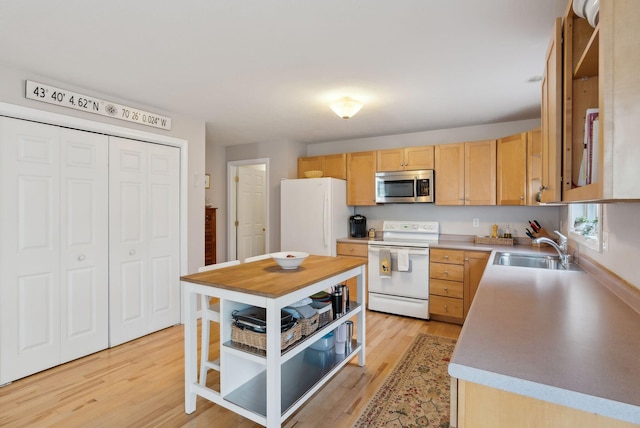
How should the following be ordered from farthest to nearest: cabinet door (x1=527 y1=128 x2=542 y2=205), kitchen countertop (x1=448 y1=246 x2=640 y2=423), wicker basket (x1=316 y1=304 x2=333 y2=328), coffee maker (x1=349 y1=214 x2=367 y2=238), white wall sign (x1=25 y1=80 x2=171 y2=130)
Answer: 1. coffee maker (x1=349 y1=214 x2=367 y2=238)
2. cabinet door (x1=527 y1=128 x2=542 y2=205)
3. white wall sign (x1=25 y1=80 x2=171 y2=130)
4. wicker basket (x1=316 y1=304 x2=333 y2=328)
5. kitchen countertop (x1=448 y1=246 x2=640 y2=423)

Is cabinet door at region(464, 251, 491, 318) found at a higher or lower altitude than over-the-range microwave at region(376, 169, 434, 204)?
lower

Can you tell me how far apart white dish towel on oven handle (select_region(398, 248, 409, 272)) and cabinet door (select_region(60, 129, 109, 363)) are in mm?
2988

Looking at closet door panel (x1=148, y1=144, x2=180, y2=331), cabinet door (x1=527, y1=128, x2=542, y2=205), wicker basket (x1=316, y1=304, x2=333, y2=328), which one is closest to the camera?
wicker basket (x1=316, y1=304, x2=333, y2=328)

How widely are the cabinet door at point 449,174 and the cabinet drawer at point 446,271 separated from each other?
0.79m

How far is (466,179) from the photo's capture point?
3.92 meters

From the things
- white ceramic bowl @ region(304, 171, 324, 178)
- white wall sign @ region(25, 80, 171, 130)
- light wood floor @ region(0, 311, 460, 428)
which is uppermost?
white wall sign @ region(25, 80, 171, 130)

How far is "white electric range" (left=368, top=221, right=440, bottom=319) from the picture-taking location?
3.82 meters

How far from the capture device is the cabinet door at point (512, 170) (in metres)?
3.43

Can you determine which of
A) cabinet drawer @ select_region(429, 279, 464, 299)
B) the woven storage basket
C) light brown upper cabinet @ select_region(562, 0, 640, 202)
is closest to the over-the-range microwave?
cabinet drawer @ select_region(429, 279, 464, 299)

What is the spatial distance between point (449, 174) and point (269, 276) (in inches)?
110

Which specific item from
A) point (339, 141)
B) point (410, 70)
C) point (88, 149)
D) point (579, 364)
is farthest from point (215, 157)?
point (579, 364)

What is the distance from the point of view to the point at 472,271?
355 centimetres

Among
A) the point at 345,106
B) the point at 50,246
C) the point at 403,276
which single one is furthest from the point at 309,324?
the point at 50,246

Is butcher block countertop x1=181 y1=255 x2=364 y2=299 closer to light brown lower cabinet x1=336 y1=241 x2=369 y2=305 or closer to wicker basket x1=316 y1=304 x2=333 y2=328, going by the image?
wicker basket x1=316 y1=304 x2=333 y2=328
